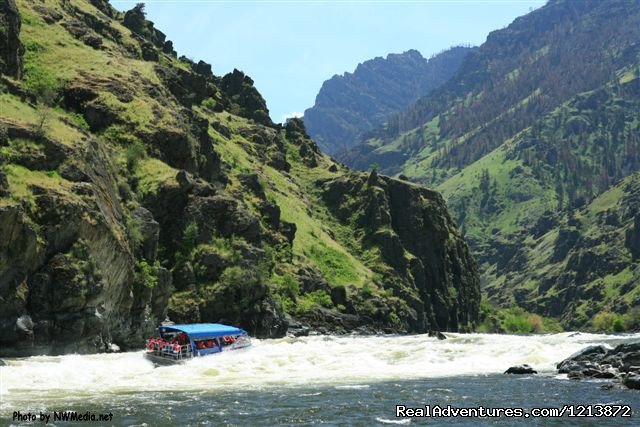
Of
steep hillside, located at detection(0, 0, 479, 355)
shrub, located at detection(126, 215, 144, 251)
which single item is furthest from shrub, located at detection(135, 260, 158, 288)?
shrub, located at detection(126, 215, 144, 251)

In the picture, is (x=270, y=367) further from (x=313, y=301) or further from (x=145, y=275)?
(x=313, y=301)

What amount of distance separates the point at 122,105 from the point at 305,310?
55.3 m

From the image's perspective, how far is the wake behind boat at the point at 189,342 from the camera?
69000 mm

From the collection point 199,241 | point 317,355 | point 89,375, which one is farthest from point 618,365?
point 199,241

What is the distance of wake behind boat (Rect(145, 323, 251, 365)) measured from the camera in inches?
2717

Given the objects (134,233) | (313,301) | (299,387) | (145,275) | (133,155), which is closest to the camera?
(299,387)

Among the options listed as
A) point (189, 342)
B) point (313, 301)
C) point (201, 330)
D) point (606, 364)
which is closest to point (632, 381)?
point (606, 364)

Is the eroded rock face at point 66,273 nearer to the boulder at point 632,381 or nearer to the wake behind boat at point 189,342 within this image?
the wake behind boat at point 189,342

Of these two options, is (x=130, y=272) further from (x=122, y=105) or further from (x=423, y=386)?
(x=122, y=105)

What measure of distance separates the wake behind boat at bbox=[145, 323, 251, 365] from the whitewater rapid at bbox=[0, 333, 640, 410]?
1261 millimetres

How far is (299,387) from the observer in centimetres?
5241

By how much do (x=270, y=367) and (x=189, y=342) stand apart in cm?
1073

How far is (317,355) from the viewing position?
74.5 meters

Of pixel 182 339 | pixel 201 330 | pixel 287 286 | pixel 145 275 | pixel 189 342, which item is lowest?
pixel 189 342
